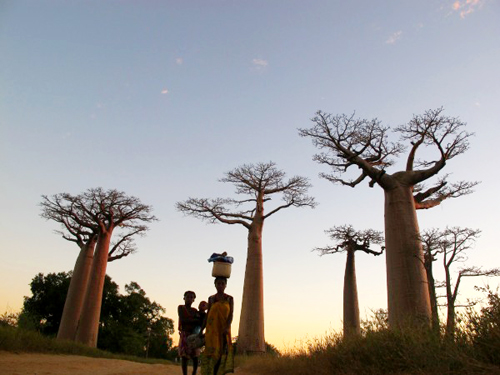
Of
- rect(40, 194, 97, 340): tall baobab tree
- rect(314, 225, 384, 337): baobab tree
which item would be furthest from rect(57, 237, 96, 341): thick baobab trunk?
rect(314, 225, 384, 337): baobab tree

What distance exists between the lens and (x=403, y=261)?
27.6ft

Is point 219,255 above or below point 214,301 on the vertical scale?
above

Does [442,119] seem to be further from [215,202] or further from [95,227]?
[95,227]

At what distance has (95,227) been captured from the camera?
17484 mm

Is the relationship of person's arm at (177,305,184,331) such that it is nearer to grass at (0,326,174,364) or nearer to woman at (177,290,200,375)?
woman at (177,290,200,375)

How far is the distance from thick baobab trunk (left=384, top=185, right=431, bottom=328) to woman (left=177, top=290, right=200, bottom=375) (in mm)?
4554

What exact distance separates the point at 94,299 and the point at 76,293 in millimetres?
1378

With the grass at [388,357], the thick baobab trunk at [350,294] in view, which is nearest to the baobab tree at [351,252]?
the thick baobab trunk at [350,294]

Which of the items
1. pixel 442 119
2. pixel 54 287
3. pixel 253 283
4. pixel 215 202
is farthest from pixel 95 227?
pixel 442 119

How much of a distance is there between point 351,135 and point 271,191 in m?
6.37

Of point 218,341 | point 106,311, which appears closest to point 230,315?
point 218,341

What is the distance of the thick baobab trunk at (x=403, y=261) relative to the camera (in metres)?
7.98

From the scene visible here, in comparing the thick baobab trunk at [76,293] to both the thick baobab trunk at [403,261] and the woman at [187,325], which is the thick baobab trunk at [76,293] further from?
the thick baobab trunk at [403,261]

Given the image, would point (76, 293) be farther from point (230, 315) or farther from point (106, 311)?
point (230, 315)
